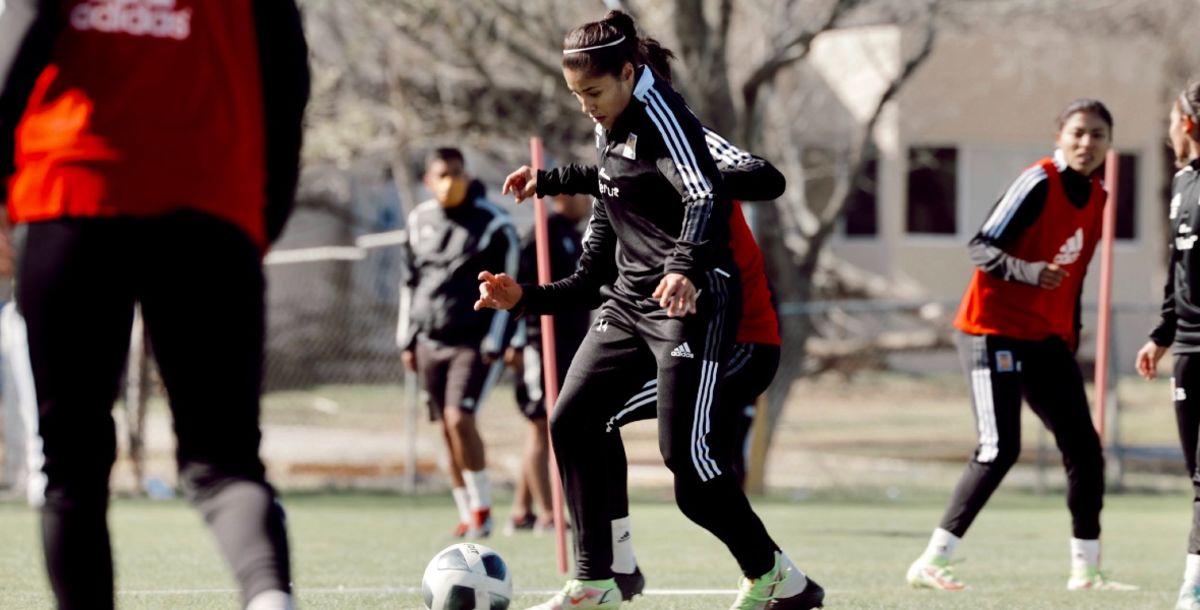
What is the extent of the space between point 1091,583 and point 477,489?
13.1 feet

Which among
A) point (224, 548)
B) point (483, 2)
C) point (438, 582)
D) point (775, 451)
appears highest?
point (483, 2)

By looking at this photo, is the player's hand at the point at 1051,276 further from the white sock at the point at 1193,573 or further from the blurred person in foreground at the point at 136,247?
the blurred person in foreground at the point at 136,247

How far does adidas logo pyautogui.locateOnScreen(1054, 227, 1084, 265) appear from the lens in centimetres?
754

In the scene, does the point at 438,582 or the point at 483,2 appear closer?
the point at 438,582

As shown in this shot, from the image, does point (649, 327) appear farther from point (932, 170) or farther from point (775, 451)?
point (932, 170)

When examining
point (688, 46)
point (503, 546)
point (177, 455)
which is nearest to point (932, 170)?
point (688, 46)

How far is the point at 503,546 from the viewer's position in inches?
392

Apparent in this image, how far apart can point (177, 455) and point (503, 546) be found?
6.30 meters

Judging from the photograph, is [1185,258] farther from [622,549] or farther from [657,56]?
[622,549]

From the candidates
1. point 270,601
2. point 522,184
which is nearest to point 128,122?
point 270,601

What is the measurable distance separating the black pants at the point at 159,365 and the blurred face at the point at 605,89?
196 cm

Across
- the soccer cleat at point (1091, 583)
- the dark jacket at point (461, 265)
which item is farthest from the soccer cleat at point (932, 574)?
the dark jacket at point (461, 265)

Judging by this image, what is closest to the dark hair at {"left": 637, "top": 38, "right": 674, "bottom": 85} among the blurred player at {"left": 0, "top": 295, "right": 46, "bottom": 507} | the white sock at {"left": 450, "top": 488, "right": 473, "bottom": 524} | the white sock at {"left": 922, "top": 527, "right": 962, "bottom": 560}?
the white sock at {"left": 922, "top": 527, "right": 962, "bottom": 560}

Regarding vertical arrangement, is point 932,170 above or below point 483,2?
below
